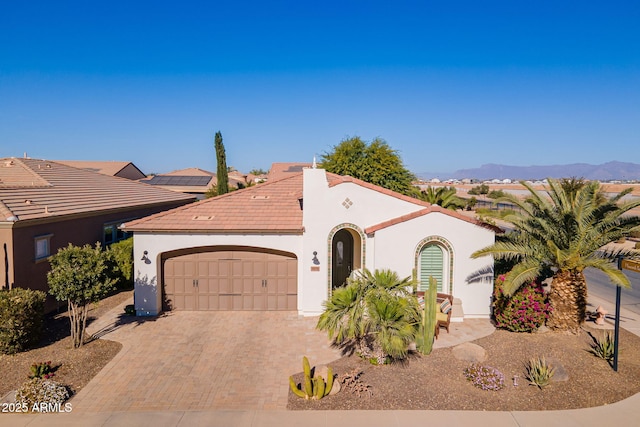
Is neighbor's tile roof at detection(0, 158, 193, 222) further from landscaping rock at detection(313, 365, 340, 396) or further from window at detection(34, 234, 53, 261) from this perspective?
landscaping rock at detection(313, 365, 340, 396)

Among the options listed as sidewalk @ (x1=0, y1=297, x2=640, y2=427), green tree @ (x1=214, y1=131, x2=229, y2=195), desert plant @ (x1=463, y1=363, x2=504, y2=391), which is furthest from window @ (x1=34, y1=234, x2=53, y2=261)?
green tree @ (x1=214, y1=131, x2=229, y2=195)

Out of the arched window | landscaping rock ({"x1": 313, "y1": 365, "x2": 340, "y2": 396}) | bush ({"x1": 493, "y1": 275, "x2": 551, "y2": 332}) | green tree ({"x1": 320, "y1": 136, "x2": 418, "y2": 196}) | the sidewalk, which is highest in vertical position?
green tree ({"x1": 320, "y1": 136, "x2": 418, "y2": 196})

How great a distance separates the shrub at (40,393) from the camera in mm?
8688

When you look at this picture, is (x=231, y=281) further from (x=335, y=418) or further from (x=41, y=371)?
(x=335, y=418)

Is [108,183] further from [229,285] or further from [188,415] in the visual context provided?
[188,415]

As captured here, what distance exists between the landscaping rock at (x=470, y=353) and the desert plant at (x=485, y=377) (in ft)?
1.75

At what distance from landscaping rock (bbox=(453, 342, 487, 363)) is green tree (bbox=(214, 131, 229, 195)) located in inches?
933

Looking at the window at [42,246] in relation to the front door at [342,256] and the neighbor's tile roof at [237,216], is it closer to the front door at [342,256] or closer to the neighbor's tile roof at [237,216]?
the neighbor's tile roof at [237,216]

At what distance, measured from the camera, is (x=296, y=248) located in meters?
15.1

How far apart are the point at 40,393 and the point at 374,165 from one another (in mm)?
21975

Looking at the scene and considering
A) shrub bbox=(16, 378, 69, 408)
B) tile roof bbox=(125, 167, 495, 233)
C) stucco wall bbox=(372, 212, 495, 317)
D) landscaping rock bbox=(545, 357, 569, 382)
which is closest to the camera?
shrub bbox=(16, 378, 69, 408)

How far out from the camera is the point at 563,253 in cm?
1184

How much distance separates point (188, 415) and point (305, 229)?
768 cm

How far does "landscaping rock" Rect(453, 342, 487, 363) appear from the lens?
10.8 m
